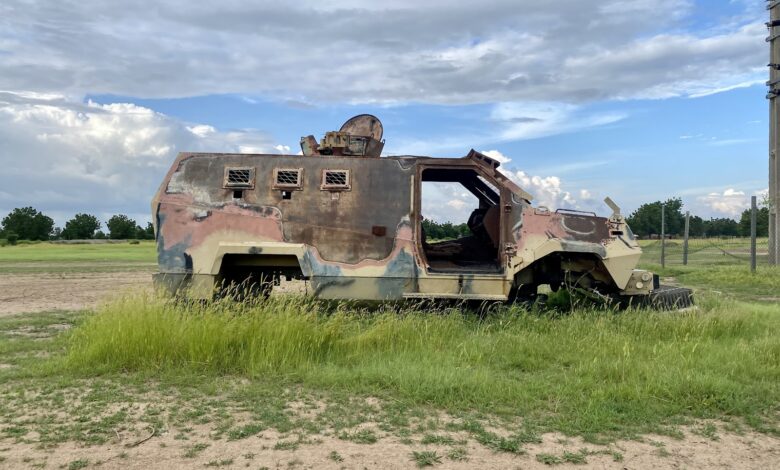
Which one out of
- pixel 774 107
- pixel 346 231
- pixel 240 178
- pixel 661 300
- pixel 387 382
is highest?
pixel 774 107

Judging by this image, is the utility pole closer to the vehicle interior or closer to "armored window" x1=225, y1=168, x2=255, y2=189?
the vehicle interior

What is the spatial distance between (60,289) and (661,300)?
510 inches

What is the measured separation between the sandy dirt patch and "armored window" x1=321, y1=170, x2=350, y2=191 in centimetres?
252

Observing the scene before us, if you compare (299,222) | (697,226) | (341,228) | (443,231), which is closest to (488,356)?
(341,228)

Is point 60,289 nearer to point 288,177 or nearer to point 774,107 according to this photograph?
point 288,177

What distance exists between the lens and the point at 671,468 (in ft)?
12.6

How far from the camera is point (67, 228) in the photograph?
7931 cm

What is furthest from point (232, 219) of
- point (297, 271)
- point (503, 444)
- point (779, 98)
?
point (779, 98)

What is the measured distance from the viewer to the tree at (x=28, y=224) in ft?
243

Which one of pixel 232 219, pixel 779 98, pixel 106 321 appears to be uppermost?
pixel 779 98

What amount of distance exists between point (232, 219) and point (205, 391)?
3.07 meters

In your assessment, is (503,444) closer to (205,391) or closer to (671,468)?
(671,468)

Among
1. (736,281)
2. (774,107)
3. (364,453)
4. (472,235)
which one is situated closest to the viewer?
(364,453)

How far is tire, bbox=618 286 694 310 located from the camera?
8344mm
